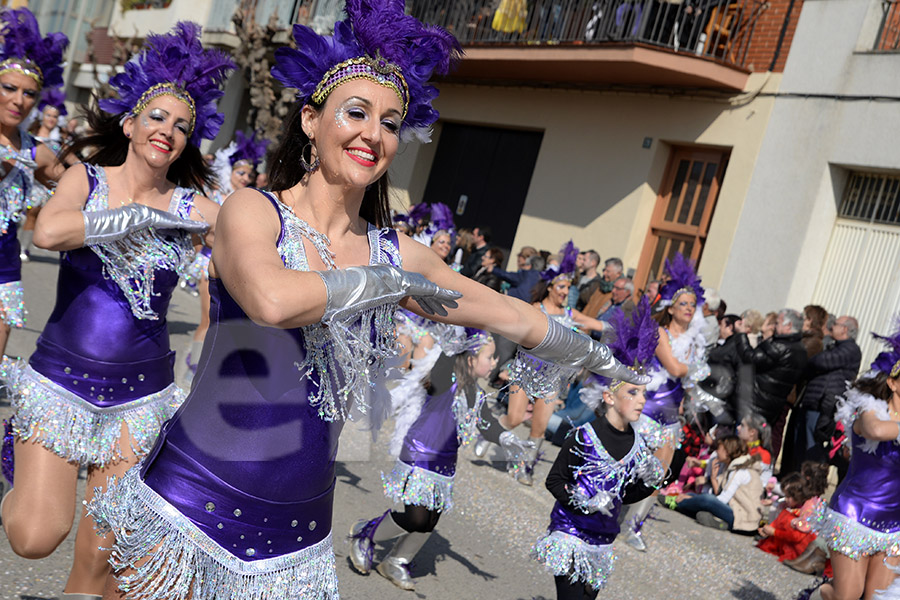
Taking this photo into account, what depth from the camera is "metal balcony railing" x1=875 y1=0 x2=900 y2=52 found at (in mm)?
10078

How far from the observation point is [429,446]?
190 inches

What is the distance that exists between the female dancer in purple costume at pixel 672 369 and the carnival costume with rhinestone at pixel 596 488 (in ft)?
5.51

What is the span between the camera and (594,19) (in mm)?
12758

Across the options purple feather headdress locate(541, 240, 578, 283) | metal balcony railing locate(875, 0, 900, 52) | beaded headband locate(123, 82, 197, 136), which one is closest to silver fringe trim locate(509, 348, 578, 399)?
beaded headband locate(123, 82, 197, 136)

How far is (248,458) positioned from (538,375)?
0.86 meters

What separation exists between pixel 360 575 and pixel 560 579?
1.16 metres

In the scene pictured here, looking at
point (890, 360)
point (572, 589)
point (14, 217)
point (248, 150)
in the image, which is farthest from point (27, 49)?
point (890, 360)

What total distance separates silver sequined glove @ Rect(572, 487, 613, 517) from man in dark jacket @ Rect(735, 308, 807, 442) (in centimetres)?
436

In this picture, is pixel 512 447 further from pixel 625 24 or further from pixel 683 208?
pixel 625 24

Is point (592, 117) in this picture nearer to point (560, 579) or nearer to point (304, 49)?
point (560, 579)

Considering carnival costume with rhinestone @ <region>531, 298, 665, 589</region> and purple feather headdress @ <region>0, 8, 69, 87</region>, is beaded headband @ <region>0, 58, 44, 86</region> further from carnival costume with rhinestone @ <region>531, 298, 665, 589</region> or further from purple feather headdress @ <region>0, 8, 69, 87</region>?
carnival costume with rhinestone @ <region>531, 298, 665, 589</region>

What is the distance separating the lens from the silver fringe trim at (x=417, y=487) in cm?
467

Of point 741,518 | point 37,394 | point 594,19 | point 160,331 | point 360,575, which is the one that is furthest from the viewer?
point 594,19

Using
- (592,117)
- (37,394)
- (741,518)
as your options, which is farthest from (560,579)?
(592,117)
